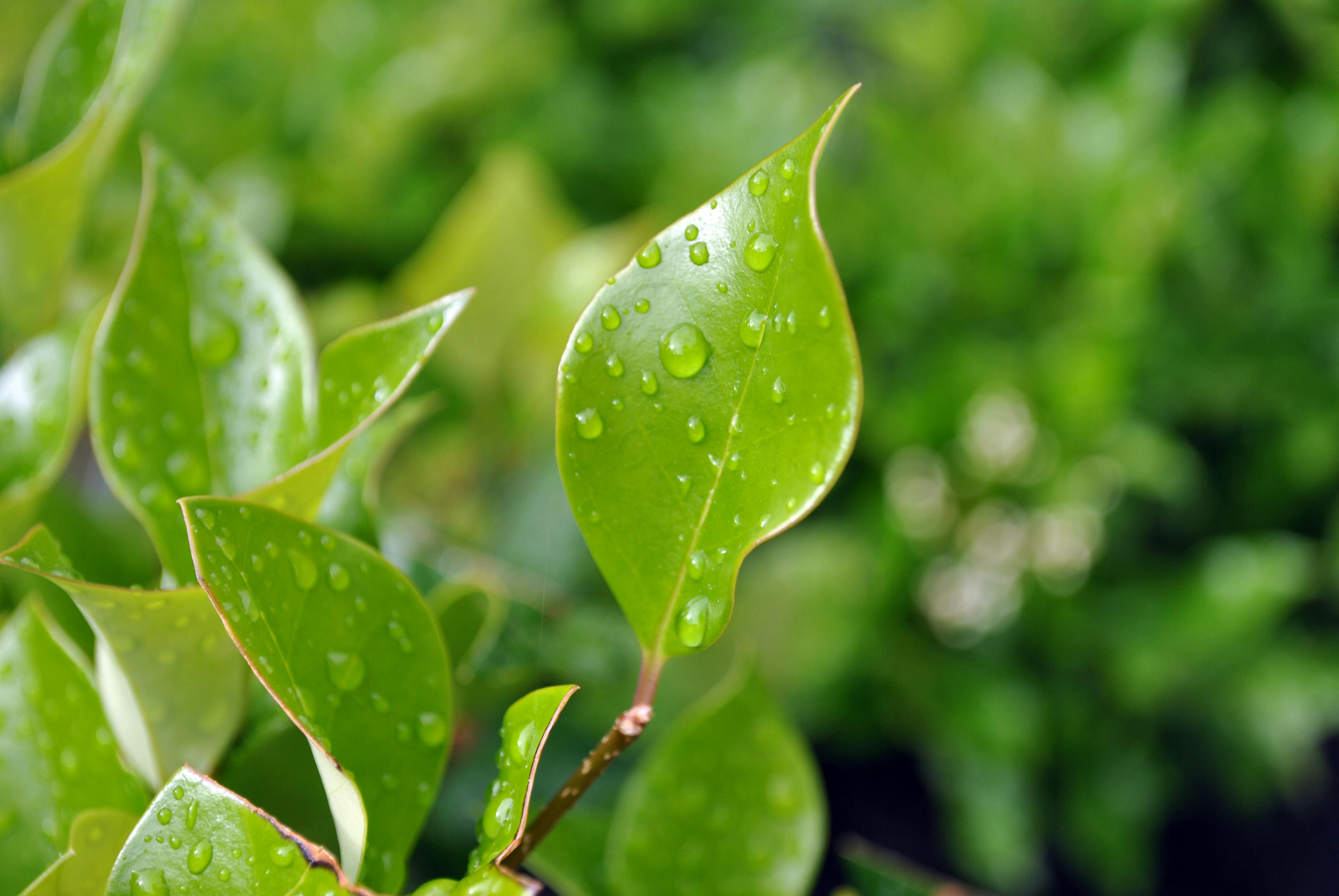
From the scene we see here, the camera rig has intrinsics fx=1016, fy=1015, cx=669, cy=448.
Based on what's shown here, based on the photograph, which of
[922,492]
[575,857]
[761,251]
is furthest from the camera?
[922,492]

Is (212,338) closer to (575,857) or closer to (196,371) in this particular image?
(196,371)

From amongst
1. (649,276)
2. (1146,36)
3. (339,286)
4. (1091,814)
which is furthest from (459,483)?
(1146,36)

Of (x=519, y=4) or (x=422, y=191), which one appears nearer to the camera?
(x=422, y=191)

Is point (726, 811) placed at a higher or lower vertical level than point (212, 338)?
lower

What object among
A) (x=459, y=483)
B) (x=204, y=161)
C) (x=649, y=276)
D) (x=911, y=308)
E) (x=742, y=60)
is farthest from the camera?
(x=742, y=60)

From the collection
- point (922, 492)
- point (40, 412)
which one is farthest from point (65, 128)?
point (922, 492)

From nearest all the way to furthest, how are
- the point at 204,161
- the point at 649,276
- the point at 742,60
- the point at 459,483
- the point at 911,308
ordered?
the point at 649,276, the point at 459,483, the point at 204,161, the point at 911,308, the point at 742,60

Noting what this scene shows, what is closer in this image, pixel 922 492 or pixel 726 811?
pixel 726 811

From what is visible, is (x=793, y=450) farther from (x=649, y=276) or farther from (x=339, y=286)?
(x=339, y=286)
